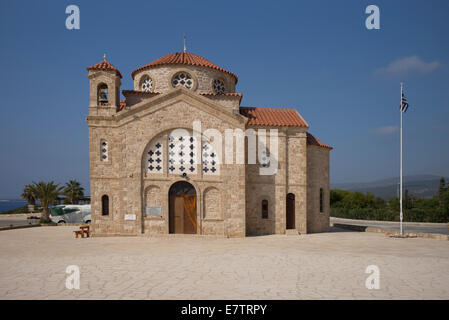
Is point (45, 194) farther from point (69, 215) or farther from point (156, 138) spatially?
point (156, 138)

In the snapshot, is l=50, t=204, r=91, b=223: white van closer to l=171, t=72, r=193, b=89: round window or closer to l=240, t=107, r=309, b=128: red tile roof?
l=171, t=72, r=193, b=89: round window

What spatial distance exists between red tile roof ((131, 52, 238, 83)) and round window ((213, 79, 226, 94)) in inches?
35.4

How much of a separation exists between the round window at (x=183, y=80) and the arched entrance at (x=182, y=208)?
7.49m

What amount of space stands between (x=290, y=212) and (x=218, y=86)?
425 inches

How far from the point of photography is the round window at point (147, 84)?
24259mm

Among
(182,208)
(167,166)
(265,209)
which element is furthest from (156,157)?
(265,209)

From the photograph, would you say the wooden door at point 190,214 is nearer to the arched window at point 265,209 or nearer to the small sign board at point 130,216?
the small sign board at point 130,216

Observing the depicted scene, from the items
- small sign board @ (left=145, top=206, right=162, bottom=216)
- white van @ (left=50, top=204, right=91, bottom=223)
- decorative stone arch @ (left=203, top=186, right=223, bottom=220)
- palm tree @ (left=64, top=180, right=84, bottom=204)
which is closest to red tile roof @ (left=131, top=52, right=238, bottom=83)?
decorative stone arch @ (left=203, top=186, right=223, bottom=220)

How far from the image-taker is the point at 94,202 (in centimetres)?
2027

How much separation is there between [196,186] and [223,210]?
7.34 feet

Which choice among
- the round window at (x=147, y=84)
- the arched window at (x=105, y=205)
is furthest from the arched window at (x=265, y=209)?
the round window at (x=147, y=84)

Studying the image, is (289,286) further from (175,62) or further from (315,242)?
(175,62)
